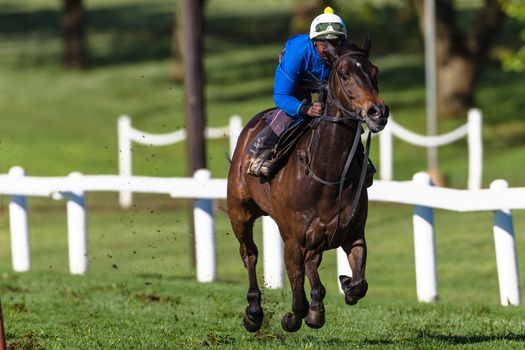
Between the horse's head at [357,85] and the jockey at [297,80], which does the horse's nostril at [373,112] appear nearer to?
the horse's head at [357,85]

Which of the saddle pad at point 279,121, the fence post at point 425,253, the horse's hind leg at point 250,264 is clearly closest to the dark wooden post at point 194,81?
the fence post at point 425,253

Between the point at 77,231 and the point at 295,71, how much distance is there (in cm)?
651

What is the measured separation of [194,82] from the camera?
678 inches

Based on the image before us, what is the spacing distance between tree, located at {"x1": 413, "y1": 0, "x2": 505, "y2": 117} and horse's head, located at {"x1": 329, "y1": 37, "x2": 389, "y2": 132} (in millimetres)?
26064

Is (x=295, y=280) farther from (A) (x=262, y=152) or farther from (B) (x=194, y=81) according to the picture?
(B) (x=194, y=81)

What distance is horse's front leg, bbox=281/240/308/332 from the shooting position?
9445 millimetres

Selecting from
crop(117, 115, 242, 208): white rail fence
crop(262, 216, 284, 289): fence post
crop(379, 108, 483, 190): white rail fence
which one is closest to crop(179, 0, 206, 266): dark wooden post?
crop(262, 216, 284, 289): fence post

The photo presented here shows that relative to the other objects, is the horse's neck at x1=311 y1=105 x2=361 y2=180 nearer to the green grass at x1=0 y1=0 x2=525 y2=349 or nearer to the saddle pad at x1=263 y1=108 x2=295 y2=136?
the saddle pad at x1=263 y1=108 x2=295 y2=136

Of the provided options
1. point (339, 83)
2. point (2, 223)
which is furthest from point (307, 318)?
point (2, 223)

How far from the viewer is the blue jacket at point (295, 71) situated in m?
9.54

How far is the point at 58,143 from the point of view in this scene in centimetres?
3541

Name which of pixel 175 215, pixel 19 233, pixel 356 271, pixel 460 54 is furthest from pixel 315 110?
pixel 460 54

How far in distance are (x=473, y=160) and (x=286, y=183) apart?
16.7 meters

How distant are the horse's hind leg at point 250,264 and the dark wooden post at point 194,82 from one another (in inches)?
234
